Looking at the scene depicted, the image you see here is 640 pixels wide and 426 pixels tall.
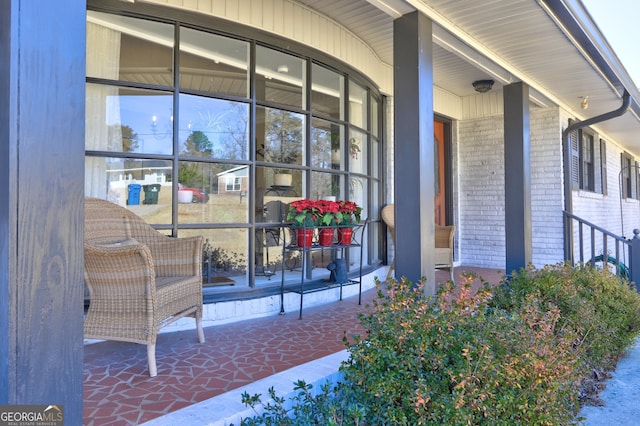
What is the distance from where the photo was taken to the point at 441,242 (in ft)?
16.9

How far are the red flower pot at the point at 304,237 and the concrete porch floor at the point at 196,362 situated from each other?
58cm

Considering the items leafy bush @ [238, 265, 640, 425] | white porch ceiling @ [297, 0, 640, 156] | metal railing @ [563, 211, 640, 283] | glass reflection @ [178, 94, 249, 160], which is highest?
white porch ceiling @ [297, 0, 640, 156]

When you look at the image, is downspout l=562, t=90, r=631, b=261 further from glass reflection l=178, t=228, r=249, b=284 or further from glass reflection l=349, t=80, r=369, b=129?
glass reflection l=178, t=228, r=249, b=284

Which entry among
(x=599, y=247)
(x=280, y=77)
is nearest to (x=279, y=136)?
(x=280, y=77)

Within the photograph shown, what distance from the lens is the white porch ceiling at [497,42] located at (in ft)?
9.22

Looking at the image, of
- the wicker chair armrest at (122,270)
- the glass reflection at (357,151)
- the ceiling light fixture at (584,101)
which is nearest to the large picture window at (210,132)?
the glass reflection at (357,151)

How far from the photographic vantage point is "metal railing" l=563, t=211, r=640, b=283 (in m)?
4.31

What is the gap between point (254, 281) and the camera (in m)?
3.32

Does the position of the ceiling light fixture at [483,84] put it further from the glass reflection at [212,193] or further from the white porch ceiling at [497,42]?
the glass reflection at [212,193]

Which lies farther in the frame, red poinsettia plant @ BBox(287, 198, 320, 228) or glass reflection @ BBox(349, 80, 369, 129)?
glass reflection @ BBox(349, 80, 369, 129)

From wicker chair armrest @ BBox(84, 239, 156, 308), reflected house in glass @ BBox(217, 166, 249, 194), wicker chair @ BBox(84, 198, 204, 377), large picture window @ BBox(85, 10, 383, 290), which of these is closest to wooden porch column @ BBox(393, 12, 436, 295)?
large picture window @ BBox(85, 10, 383, 290)

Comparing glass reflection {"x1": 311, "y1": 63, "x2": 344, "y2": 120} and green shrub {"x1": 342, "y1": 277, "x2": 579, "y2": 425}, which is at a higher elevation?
glass reflection {"x1": 311, "y1": 63, "x2": 344, "y2": 120}

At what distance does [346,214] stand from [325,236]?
275mm

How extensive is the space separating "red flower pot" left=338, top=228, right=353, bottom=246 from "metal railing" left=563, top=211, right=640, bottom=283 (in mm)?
2083
